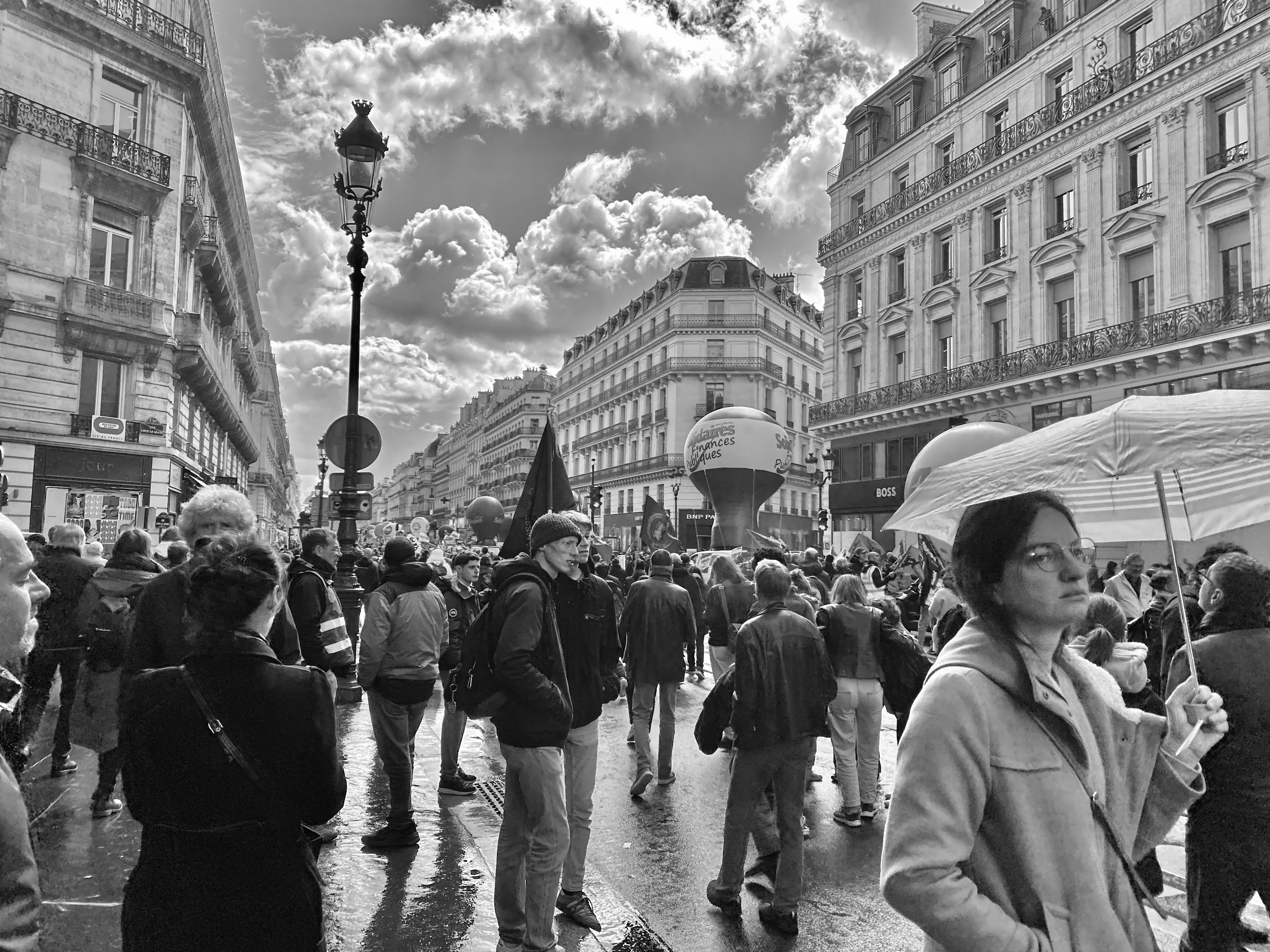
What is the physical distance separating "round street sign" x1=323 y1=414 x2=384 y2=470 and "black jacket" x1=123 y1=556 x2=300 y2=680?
222 inches

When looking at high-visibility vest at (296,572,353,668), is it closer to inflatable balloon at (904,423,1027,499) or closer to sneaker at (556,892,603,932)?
sneaker at (556,892,603,932)

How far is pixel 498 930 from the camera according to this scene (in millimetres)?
3830

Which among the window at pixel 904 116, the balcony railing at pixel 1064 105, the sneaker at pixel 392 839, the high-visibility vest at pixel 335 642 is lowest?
the sneaker at pixel 392 839

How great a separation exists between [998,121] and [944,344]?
770cm

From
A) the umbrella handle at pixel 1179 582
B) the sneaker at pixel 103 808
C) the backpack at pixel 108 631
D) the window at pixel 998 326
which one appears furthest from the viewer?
the window at pixel 998 326

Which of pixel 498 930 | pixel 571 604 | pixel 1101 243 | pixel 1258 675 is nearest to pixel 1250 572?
pixel 1258 675

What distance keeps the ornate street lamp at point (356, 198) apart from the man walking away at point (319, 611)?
393 cm

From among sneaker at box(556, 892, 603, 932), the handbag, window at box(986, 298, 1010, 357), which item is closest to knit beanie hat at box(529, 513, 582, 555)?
sneaker at box(556, 892, 603, 932)

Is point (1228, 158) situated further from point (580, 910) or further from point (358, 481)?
point (580, 910)

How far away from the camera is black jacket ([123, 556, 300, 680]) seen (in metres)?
3.18

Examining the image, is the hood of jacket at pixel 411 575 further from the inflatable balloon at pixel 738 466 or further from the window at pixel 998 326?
the window at pixel 998 326

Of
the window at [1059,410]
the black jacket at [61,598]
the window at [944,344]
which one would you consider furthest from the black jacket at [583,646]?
the window at [944,344]

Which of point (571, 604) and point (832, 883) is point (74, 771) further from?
point (832, 883)

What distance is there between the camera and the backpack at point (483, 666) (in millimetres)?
3768
